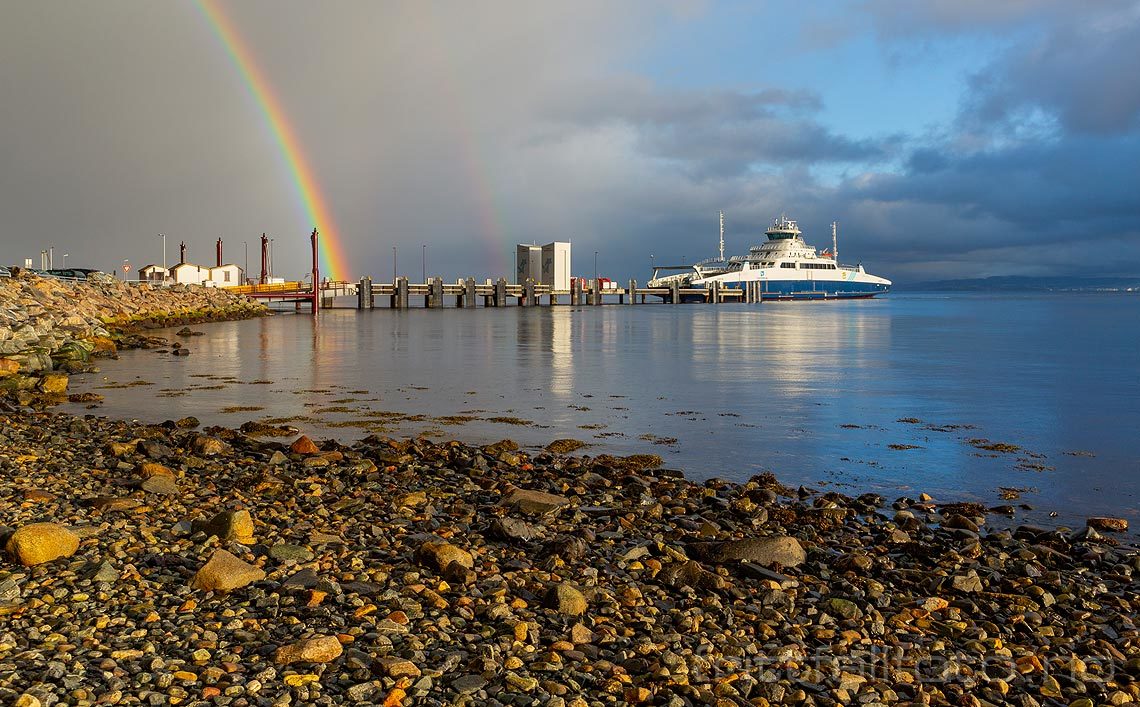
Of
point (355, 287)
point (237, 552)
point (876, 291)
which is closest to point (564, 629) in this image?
point (237, 552)

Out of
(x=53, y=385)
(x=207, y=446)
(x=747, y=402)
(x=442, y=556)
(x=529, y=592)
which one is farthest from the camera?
(x=747, y=402)

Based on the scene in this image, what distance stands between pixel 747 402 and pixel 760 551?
1211 centimetres

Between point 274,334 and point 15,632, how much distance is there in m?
43.6

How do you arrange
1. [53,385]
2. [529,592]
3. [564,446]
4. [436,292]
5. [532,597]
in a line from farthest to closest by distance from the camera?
[436,292], [53,385], [564,446], [529,592], [532,597]

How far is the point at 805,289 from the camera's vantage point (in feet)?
478

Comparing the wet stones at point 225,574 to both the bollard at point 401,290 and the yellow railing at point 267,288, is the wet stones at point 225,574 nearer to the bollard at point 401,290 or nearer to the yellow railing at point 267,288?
the yellow railing at point 267,288

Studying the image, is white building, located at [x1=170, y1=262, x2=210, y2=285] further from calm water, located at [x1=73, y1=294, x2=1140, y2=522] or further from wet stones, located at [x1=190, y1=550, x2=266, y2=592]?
wet stones, located at [x1=190, y1=550, x2=266, y2=592]

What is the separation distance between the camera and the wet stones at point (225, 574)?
5.64 metres

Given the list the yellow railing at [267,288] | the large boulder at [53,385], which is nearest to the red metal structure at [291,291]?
the yellow railing at [267,288]

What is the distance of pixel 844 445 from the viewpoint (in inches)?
530

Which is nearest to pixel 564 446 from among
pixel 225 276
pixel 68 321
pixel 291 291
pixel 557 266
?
pixel 68 321

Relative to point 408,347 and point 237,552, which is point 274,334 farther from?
point 237,552

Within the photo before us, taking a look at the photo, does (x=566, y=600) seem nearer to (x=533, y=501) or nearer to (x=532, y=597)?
(x=532, y=597)

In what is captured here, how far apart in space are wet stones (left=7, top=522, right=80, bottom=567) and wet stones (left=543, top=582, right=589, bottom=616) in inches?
138
